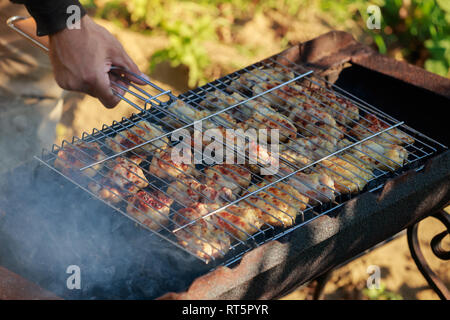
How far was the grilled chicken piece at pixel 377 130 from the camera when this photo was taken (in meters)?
3.39

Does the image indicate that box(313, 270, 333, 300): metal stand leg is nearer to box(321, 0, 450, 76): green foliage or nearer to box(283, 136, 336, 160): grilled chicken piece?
box(283, 136, 336, 160): grilled chicken piece

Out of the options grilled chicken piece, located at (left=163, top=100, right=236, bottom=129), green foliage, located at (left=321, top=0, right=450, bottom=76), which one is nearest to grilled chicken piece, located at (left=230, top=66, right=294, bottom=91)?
grilled chicken piece, located at (left=163, top=100, right=236, bottom=129)

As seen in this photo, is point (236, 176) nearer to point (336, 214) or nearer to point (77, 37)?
point (336, 214)

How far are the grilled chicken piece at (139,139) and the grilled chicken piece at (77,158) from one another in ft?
0.37

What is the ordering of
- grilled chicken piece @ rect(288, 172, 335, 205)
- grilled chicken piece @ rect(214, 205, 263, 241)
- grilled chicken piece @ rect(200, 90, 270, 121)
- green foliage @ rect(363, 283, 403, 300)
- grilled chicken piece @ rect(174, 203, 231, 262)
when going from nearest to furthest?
grilled chicken piece @ rect(174, 203, 231, 262) → grilled chicken piece @ rect(214, 205, 263, 241) → grilled chicken piece @ rect(288, 172, 335, 205) → grilled chicken piece @ rect(200, 90, 270, 121) → green foliage @ rect(363, 283, 403, 300)

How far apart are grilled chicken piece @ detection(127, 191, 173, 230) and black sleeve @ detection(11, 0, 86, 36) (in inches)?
39.3

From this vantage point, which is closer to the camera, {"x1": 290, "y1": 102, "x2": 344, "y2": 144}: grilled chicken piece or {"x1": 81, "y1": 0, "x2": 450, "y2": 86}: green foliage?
{"x1": 290, "y1": 102, "x2": 344, "y2": 144}: grilled chicken piece

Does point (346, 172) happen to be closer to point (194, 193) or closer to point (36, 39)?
point (194, 193)

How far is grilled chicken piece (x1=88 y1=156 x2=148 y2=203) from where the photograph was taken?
2799 millimetres

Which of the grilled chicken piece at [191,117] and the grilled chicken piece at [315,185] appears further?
the grilled chicken piece at [191,117]

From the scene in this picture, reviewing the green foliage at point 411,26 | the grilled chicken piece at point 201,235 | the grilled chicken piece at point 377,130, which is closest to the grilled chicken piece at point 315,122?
the grilled chicken piece at point 377,130

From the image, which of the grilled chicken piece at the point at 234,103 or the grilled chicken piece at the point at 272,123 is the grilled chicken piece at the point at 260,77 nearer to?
the grilled chicken piece at the point at 234,103

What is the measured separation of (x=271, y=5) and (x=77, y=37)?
17.6 feet
